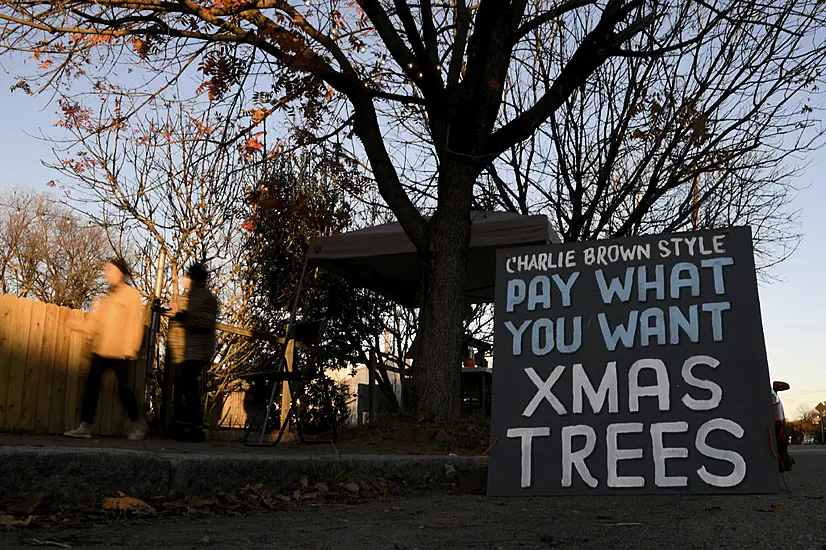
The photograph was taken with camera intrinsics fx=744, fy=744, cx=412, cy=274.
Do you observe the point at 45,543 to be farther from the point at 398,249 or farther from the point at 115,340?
the point at 398,249

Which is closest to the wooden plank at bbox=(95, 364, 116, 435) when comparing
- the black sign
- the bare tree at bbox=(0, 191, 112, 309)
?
the black sign

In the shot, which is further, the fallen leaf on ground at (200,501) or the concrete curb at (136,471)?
the fallen leaf on ground at (200,501)

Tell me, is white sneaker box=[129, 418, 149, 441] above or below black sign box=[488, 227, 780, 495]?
below

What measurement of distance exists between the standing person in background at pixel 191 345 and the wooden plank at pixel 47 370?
105 cm

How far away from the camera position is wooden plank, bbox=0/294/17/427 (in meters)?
6.42

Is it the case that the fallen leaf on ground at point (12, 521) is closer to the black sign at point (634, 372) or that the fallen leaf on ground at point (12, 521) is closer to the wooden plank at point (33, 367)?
the black sign at point (634, 372)

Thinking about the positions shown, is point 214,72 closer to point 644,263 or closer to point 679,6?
point 644,263

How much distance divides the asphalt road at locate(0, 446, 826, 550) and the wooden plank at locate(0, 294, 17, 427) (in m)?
3.75

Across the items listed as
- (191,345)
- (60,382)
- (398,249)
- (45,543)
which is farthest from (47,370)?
(45,543)

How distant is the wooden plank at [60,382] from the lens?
688 centimetres

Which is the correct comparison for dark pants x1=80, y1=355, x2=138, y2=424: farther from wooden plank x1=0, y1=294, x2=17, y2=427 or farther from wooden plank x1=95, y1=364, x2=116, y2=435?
wooden plank x1=0, y1=294, x2=17, y2=427

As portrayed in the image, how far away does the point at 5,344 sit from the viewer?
6539 millimetres

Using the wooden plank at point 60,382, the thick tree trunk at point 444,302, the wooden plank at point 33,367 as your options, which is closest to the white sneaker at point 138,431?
the wooden plank at point 60,382

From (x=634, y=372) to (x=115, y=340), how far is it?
463cm
